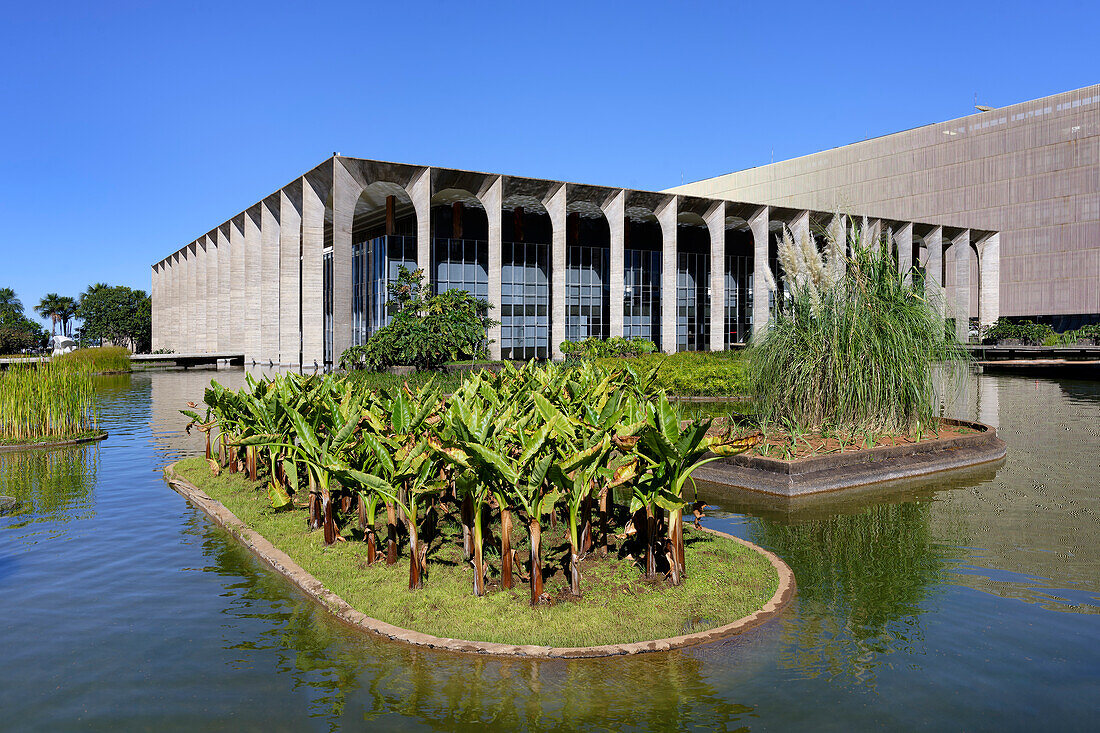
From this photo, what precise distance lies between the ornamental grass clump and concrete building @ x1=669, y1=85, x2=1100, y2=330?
49536mm

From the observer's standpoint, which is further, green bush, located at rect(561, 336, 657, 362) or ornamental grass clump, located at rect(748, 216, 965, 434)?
Answer: green bush, located at rect(561, 336, 657, 362)

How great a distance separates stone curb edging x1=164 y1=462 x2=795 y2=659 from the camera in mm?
4930

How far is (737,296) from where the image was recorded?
184ft

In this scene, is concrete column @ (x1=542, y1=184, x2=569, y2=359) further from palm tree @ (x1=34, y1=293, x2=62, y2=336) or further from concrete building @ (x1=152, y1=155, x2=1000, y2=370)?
palm tree @ (x1=34, y1=293, x2=62, y2=336)

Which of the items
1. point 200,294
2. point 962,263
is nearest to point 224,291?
point 200,294

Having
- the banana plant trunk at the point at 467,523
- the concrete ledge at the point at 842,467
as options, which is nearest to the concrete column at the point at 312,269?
the concrete ledge at the point at 842,467

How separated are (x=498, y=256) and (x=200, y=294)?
36.5 meters

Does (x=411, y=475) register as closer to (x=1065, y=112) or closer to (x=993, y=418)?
(x=993, y=418)

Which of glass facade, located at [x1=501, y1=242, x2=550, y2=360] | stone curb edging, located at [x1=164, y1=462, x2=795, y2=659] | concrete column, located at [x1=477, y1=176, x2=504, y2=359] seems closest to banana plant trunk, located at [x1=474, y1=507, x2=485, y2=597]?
stone curb edging, located at [x1=164, y1=462, x2=795, y2=659]

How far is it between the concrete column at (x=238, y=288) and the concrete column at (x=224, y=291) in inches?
43.8

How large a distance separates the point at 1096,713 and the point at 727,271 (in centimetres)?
5336

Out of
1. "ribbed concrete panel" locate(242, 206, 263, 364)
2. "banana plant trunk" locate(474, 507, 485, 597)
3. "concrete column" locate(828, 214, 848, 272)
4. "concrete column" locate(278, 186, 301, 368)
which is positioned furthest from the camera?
"ribbed concrete panel" locate(242, 206, 263, 364)

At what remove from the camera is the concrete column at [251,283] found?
156ft

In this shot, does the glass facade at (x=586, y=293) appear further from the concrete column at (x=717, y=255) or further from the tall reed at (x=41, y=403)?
the tall reed at (x=41, y=403)
